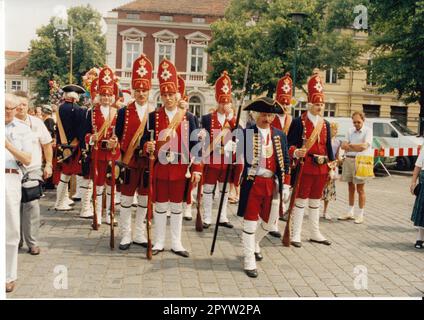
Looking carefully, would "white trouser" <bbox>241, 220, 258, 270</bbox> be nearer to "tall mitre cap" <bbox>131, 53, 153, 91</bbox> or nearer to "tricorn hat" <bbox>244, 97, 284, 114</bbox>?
"tricorn hat" <bbox>244, 97, 284, 114</bbox>

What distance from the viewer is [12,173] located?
500 cm

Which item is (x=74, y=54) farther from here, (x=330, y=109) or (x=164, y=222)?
(x=164, y=222)

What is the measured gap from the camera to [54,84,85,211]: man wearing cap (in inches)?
355

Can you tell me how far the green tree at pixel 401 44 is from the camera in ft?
69.8

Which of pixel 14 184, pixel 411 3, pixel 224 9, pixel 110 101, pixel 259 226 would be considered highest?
pixel 224 9

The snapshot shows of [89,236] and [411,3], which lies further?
[411,3]

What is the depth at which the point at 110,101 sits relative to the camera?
7.96m

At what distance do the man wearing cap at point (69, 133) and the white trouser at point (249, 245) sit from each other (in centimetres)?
413

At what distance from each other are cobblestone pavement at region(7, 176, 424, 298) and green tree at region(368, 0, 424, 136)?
15.2 metres

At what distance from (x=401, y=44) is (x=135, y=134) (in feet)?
62.0

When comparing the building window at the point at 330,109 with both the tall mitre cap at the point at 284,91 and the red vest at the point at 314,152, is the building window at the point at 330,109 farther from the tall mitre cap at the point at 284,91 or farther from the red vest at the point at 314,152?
the red vest at the point at 314,152

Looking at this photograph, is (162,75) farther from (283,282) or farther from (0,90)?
(283,282)
